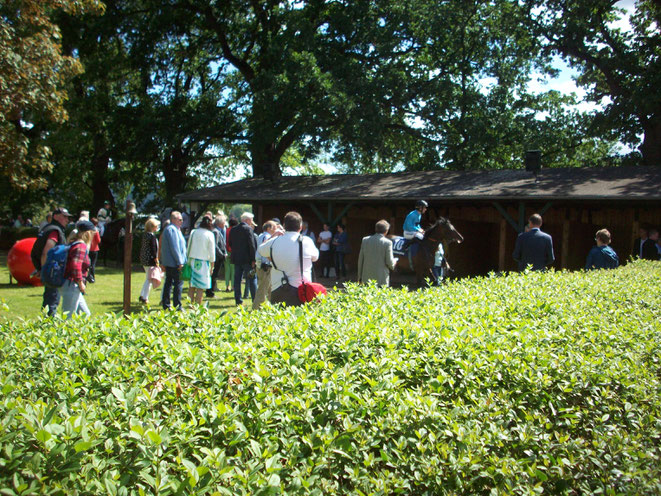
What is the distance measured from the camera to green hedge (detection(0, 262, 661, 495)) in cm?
202

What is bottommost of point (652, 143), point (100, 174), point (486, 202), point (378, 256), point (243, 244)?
point (378, 256)

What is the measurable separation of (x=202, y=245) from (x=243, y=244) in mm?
1232

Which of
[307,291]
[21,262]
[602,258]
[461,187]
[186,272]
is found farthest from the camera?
[461,187]

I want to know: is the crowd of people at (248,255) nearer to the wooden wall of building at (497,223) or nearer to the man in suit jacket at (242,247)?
the man in suit jacket at (242,247)

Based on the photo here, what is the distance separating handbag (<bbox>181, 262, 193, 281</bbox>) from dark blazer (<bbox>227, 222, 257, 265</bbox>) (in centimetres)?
116

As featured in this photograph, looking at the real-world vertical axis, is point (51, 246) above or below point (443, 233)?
below

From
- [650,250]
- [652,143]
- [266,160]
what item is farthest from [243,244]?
[652,143]

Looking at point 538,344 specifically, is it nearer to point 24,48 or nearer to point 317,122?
point 24,48

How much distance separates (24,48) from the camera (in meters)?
16.5

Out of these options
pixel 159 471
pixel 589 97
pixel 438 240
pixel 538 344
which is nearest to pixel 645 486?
pixel 538 344

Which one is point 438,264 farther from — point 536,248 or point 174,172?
point 174,172

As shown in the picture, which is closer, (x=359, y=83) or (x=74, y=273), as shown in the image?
(x=74, y=273)

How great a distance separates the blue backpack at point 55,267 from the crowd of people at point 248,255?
78mm

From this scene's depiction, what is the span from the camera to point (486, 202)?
18766 millimetres
